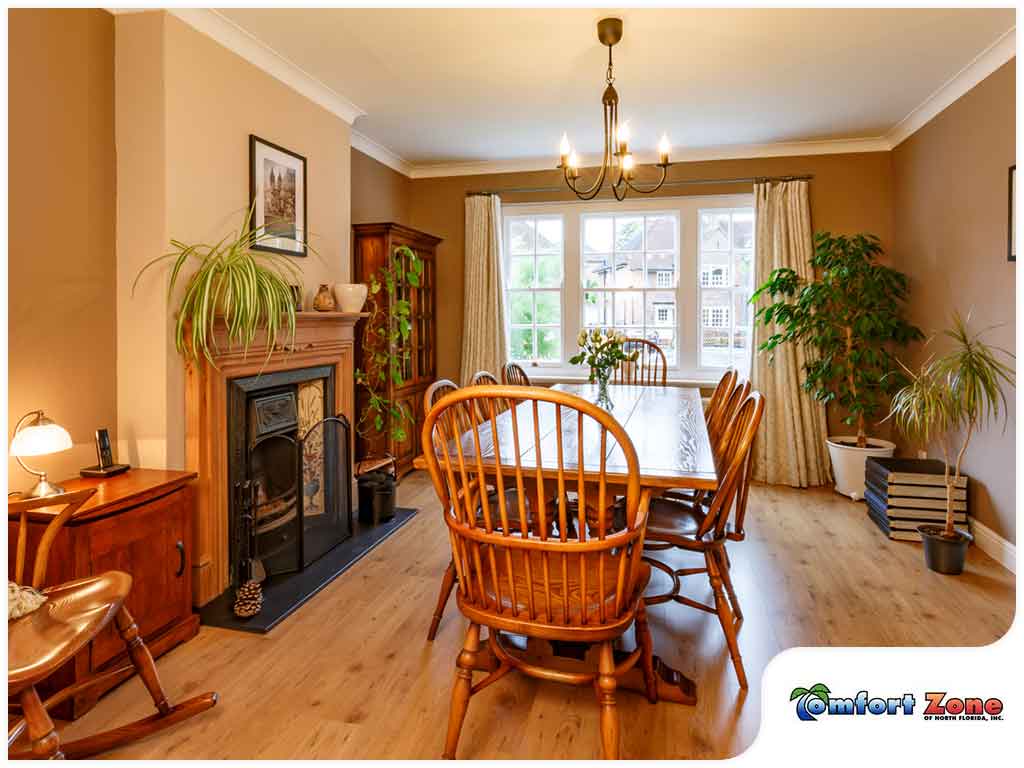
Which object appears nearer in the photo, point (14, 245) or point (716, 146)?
point (14, 245)

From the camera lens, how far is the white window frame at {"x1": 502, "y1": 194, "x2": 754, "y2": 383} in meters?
5.08

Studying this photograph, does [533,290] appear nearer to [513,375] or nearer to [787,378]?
[513,375]

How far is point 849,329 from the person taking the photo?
425 cm

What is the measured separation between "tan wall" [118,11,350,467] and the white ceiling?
287 mm

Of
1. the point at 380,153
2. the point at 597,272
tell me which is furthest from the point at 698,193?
the point at 380,153

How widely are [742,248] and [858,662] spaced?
381cm

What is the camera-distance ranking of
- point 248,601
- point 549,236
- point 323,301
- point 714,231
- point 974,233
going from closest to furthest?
point 248,601
point 323,301
point 974,233
point 714,231
point 549,236

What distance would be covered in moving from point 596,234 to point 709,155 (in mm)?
1059

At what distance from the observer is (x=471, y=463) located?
6.30 ft

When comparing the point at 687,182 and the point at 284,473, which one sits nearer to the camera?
the point at 284,473

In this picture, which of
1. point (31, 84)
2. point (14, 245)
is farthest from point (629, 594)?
point (31, 84)

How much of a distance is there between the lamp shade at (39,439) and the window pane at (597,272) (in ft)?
13.3

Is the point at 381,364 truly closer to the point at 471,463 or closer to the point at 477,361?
the point at 477,361

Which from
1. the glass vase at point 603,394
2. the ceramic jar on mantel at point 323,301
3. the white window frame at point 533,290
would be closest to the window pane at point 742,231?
the white window frame at point 533,290
